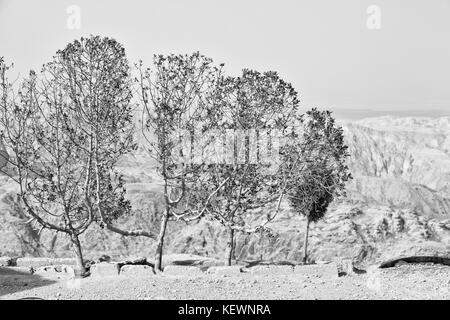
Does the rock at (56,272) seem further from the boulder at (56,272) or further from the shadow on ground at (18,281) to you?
the shadow on ground at (18,281)

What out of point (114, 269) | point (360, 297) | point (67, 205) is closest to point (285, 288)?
point (360, 297)

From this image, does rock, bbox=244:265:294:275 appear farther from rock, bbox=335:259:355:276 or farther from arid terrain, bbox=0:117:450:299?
rock, bbox=335:259:355:276

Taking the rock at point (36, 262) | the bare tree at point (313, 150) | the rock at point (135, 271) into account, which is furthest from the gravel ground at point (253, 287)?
the rock at point (36, 262)

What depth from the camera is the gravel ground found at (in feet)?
52.8

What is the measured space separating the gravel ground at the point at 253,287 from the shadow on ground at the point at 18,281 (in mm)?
31

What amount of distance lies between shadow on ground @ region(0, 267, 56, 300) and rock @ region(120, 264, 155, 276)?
2374mm

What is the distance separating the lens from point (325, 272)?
2006 cm

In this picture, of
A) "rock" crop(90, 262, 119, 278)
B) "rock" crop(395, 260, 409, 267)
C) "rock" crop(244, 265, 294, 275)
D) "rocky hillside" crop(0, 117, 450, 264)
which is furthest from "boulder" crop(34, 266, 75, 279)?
"rocky hillside" crop(0, 117, 450, 264)

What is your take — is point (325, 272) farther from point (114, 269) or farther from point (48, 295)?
point (48, 295)

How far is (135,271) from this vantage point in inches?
790

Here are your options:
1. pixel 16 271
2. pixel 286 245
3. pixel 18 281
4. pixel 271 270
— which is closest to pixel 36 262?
pixel 16 271

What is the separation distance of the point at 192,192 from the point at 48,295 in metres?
7.93

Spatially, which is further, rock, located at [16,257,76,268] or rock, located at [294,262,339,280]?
rock, located at [16,257,76,268]

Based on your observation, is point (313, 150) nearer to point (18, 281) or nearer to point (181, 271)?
point (181, 271)
